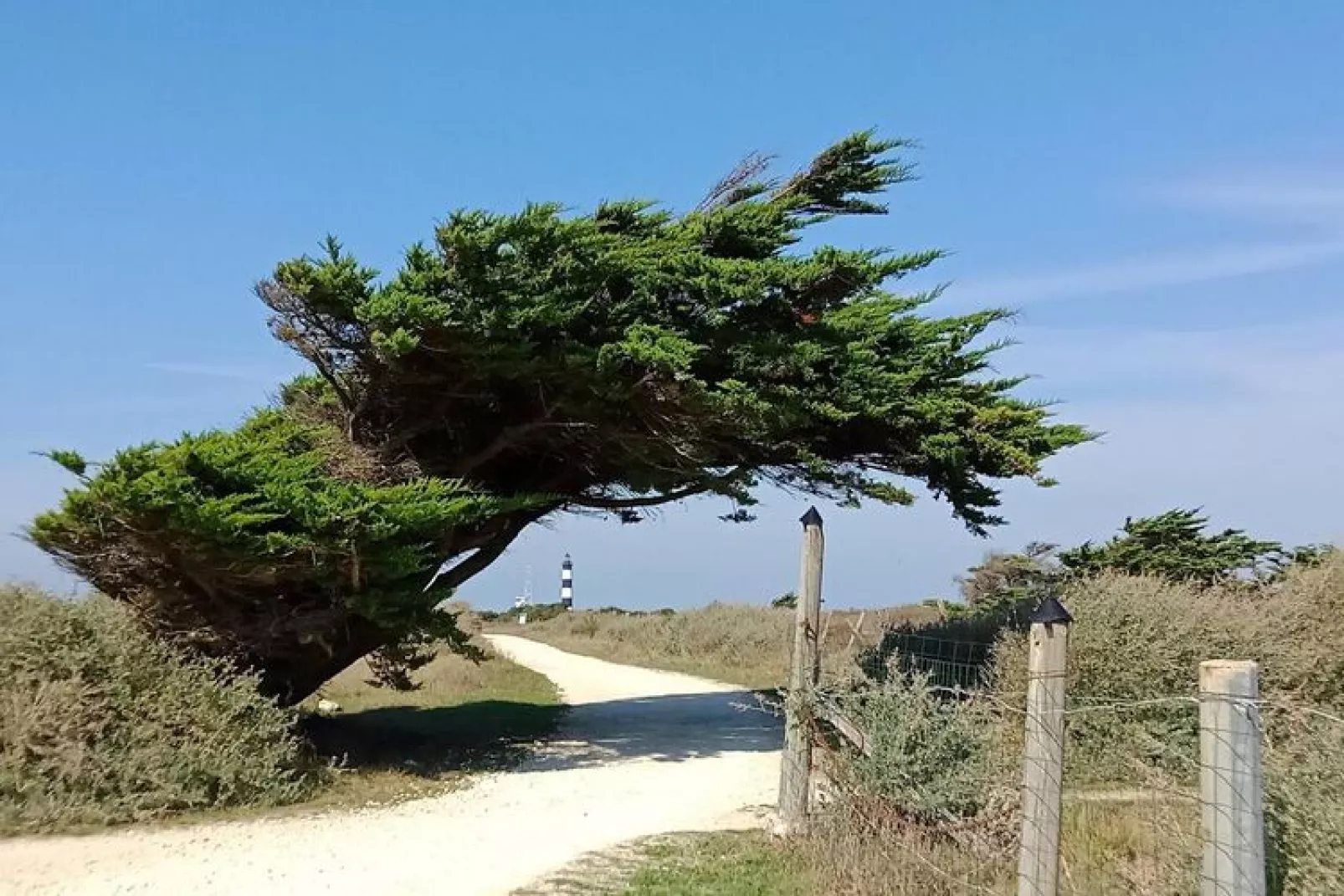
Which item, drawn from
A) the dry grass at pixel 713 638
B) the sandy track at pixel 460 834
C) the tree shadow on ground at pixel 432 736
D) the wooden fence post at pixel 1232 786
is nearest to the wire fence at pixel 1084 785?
the wooden fence post at pixel 1232 786

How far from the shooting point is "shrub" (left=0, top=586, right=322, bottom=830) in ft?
36.6

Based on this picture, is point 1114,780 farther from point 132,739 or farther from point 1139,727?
point 132,739

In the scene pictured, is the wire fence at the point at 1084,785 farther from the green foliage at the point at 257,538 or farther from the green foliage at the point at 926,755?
the green foliage at the point at 257,538

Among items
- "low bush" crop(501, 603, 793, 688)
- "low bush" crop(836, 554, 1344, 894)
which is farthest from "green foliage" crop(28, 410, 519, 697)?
"low bush" crop(501, 603, 793, 688)

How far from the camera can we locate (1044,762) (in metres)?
5.75

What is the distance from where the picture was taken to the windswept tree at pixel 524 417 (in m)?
12.8

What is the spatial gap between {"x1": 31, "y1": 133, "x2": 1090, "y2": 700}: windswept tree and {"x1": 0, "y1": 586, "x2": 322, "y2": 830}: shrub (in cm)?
101

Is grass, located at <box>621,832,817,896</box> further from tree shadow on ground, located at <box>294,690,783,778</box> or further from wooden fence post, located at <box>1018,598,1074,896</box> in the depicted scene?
tree shadow on ground, located at <box>294,690,783,778</box>

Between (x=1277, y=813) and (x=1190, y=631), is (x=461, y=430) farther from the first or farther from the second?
(x=1277, y=813)

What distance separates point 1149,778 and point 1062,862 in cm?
88

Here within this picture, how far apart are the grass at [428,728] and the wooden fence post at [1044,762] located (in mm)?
8852

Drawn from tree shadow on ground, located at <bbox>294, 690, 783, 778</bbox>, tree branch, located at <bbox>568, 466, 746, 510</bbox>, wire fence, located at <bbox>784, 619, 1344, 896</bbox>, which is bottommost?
tree shadow on ground, located at <bbox>294, 690, 783, 778</bbox>

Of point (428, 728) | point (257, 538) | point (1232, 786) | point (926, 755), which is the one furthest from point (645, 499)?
point (1232, 786)

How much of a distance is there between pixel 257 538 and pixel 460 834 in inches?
152
